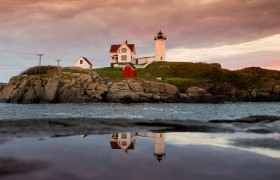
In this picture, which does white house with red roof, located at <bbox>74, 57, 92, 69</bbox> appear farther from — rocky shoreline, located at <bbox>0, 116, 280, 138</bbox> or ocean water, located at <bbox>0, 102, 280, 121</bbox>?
rocky shoreline, located at <bbox>0, 116, 280, 138</bbox>

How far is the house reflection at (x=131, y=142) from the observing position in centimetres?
1393

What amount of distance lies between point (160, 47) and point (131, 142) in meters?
101

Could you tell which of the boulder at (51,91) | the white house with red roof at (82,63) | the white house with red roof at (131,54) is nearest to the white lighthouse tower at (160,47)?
the white house with red roof at (131,54)

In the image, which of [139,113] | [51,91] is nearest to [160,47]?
[51,91]

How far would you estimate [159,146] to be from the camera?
1533cm

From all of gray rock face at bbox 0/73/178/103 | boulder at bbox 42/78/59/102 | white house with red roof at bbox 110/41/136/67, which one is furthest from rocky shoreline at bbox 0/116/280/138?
white house with red roof at bbox 110/41/136/67

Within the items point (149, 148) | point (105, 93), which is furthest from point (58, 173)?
point (105, 93)

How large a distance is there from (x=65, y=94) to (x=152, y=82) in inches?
908

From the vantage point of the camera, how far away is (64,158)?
12398mm

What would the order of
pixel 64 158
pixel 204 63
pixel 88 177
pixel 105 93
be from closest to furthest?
pixel 88 177
pixel 64 158
pixel 105 93
pixel 204 63

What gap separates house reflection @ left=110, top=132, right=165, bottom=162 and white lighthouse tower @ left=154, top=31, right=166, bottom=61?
318 ft

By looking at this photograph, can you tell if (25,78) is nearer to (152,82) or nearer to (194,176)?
(152,82)

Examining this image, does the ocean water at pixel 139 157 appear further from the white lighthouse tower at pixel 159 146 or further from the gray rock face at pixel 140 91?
the gray rock face at pixel 140 91

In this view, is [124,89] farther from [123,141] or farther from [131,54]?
[123,141]
